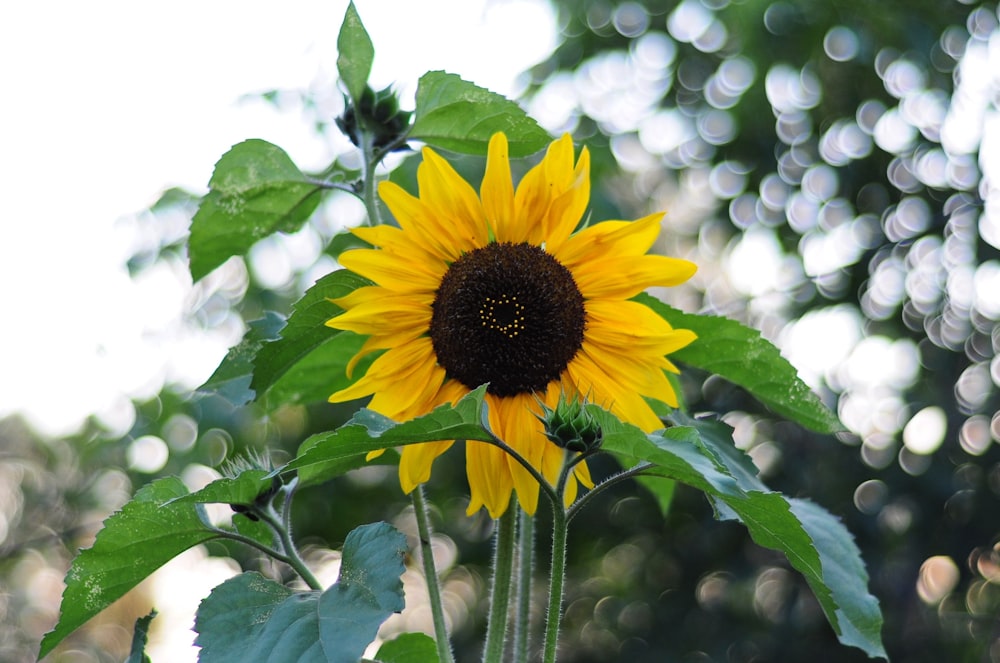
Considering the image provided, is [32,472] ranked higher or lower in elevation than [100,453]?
lower

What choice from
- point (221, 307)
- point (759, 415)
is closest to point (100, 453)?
point (221, 307)

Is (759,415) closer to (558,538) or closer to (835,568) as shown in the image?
(835,568)

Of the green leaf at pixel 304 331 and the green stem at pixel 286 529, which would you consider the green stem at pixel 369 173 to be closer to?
the green leaf at pixel 304 331

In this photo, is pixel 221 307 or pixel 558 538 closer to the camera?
pixel 558 538

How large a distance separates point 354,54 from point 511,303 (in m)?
0.26

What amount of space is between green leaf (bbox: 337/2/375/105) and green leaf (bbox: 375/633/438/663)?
48cm

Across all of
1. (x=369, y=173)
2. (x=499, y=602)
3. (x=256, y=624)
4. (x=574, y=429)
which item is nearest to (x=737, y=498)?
(x=574, y=429)

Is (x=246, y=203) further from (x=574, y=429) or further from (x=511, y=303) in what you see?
(x=574, y=429)

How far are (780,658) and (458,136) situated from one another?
7.26ft

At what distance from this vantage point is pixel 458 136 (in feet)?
2.94

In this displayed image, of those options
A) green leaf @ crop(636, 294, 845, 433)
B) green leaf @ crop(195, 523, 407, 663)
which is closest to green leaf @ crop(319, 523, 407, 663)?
green leaf @ crop(195, 523, 407, 663)

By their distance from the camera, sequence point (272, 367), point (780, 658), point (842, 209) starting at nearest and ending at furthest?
point (272, 367) → point (780, 658) → point (842, 209)

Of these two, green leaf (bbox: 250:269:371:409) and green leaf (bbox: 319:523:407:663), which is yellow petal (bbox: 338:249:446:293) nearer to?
green leaf (bbox: 250:269:371:409)

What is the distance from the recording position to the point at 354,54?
87cm
